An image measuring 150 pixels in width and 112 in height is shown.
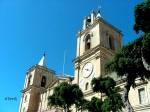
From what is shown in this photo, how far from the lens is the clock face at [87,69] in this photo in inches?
1252

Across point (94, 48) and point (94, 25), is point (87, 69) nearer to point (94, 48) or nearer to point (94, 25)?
point (94, 48)

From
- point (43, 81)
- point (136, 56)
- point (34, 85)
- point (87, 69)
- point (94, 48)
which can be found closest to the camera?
point (136, 56)

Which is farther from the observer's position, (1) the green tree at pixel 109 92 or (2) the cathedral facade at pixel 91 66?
(2) the cathedral facade at pixel 91 66

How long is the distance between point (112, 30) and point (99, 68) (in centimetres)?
1006

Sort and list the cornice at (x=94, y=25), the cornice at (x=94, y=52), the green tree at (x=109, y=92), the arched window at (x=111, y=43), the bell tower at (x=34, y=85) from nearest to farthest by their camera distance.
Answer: the green tree at (x=109, y=92) < the cornice at (x=94, y=52) < the cornice at (x=94, y=25) < the arched window at (x=111, y=43) < the bell tower at (x=34, y=85)

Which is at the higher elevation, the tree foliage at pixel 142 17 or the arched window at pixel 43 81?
the arched window at pixel 43 81

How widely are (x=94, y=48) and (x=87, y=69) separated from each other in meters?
3.39

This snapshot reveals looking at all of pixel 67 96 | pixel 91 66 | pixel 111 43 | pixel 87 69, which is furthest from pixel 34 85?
pixel 67 96

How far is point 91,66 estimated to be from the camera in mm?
31906

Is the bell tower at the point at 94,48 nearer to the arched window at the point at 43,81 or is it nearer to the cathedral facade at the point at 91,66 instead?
the cathedral facade at the point at 91,66

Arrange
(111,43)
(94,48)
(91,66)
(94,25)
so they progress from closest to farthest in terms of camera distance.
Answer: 1. (91,66)
2. (94,48)
3. (94,25)
4. (111,43)

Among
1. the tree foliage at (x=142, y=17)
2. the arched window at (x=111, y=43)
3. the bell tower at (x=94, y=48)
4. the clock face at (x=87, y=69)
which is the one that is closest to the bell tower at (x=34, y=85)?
the bell tower at (x=94, y=48)

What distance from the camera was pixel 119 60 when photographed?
16.0 m

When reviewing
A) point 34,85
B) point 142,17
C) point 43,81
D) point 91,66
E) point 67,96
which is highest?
point 43,81
